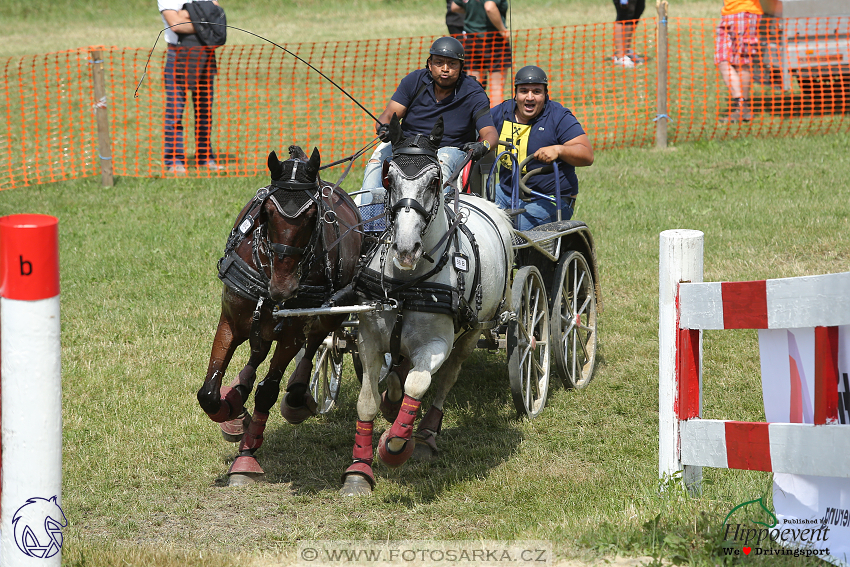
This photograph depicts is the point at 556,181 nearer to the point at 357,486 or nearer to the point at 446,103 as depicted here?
the point at 446,103

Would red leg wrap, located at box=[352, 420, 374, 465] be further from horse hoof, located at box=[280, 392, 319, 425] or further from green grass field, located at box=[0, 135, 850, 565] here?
horse hoof, located at box=[280, 392, 319, 425]

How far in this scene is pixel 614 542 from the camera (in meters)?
3.87

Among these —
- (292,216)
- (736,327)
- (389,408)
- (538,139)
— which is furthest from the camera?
(538,139)

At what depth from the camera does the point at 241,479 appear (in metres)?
5.29

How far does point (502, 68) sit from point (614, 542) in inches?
428

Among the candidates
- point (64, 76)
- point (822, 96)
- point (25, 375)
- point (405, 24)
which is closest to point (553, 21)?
point (405, 24)

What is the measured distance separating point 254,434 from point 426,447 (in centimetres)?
106

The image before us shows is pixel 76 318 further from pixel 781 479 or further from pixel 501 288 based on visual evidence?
pixel 781 479

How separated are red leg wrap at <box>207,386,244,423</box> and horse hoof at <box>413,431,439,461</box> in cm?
111

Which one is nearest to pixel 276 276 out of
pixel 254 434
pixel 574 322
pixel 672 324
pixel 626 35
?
pixel 254 434

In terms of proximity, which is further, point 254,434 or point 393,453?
point 254,434

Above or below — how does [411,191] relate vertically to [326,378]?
above

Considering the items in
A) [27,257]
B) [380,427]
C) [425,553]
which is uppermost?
[27,257]

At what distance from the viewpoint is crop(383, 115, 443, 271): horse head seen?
4.31 meters
